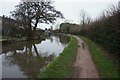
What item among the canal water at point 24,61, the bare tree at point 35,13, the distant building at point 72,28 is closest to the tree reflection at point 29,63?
the canal water at point 24,61

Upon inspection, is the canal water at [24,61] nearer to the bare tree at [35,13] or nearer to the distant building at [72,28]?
the bare tree at [35,13]

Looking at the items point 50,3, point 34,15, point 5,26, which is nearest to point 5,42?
point 5,26

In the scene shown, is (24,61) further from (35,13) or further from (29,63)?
(35,13)

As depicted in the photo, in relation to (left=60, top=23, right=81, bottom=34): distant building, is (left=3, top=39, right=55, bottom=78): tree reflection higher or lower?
lower

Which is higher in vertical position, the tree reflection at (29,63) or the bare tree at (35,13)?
the bare tree at (35,13)

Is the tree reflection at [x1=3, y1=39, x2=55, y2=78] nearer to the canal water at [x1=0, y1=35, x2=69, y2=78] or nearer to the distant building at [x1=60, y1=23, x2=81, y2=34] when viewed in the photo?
the canal water at [x1=0, y1=35, x2=69, y2=78]

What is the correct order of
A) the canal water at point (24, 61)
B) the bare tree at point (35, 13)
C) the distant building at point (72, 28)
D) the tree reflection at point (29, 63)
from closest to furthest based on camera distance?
1. the canal water at point (24, 61)
2. the tree reflection at point (29, 63)
3. the bare tree at point (35, 13)
4. the distant building at point (72, 28)

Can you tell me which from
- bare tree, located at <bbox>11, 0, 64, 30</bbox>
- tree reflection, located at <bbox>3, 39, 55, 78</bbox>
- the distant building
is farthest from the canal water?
the distant building

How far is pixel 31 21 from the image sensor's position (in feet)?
156

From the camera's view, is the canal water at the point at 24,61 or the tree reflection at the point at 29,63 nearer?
the canal water at the point at 24,61

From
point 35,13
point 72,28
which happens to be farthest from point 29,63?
point 72,28

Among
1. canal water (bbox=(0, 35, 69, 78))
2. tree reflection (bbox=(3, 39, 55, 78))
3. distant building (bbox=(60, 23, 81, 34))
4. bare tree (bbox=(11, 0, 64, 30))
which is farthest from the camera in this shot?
distant building (bbox=(60, 23, 81, 34))

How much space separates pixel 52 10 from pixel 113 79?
4008 centimetres

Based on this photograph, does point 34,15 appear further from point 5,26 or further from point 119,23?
point 119,23
